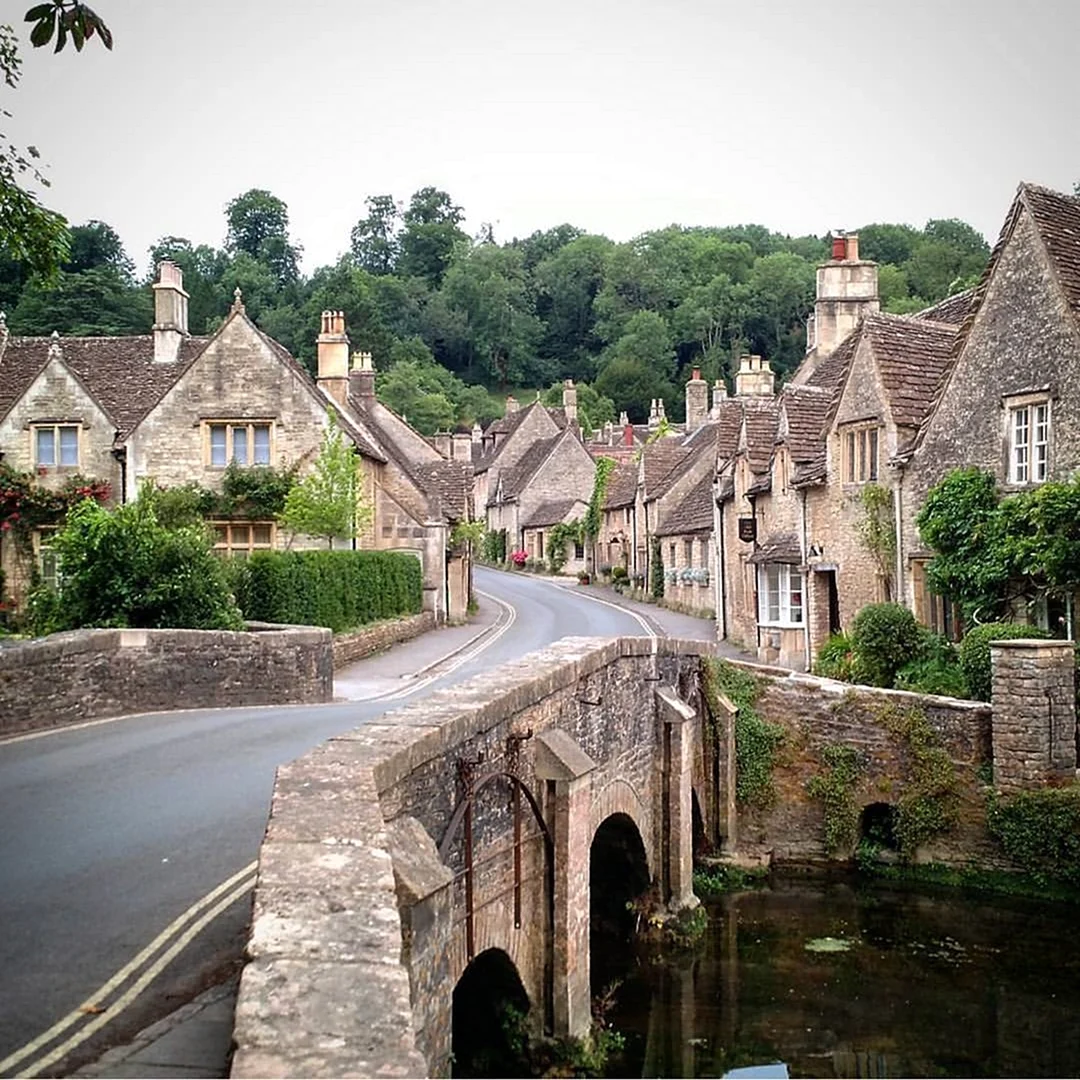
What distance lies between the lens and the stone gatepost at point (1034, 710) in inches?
818

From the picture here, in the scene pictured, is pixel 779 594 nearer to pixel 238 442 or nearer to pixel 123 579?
pixel 238 442

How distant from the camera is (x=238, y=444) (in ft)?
125

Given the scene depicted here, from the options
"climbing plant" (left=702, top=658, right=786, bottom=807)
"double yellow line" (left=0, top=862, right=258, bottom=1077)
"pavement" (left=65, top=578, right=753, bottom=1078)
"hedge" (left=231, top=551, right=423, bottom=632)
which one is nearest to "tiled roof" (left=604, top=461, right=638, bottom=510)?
"pavement" (left=65, top=578, right=753, bottom=1078)

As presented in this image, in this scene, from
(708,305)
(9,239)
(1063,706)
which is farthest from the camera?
(708,305)

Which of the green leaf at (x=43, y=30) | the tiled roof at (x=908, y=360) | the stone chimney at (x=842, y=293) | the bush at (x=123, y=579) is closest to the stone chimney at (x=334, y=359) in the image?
the stone chimney at (x=842, y=293)

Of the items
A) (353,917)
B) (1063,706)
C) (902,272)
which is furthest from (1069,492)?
(902,272)

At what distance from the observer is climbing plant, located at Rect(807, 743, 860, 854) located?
23.6 metres

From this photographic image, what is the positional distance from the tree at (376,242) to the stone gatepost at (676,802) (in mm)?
137587

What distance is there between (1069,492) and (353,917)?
18621 mm

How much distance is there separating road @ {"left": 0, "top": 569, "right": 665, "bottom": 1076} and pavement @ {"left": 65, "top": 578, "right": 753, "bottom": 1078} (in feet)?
0.69

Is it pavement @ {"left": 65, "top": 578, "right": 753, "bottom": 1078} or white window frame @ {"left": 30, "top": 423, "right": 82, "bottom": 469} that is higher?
white window frame @ {"left": 30, "top": 423, "right": 82, "bottom": 469}

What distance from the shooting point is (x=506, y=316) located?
131375 millimetres

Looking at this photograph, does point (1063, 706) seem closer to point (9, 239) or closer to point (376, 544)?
point (9, 239)

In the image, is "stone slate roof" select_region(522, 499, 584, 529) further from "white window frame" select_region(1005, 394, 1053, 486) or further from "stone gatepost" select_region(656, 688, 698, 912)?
"stone gatepost" select_region(656, 688, 698, 912)
